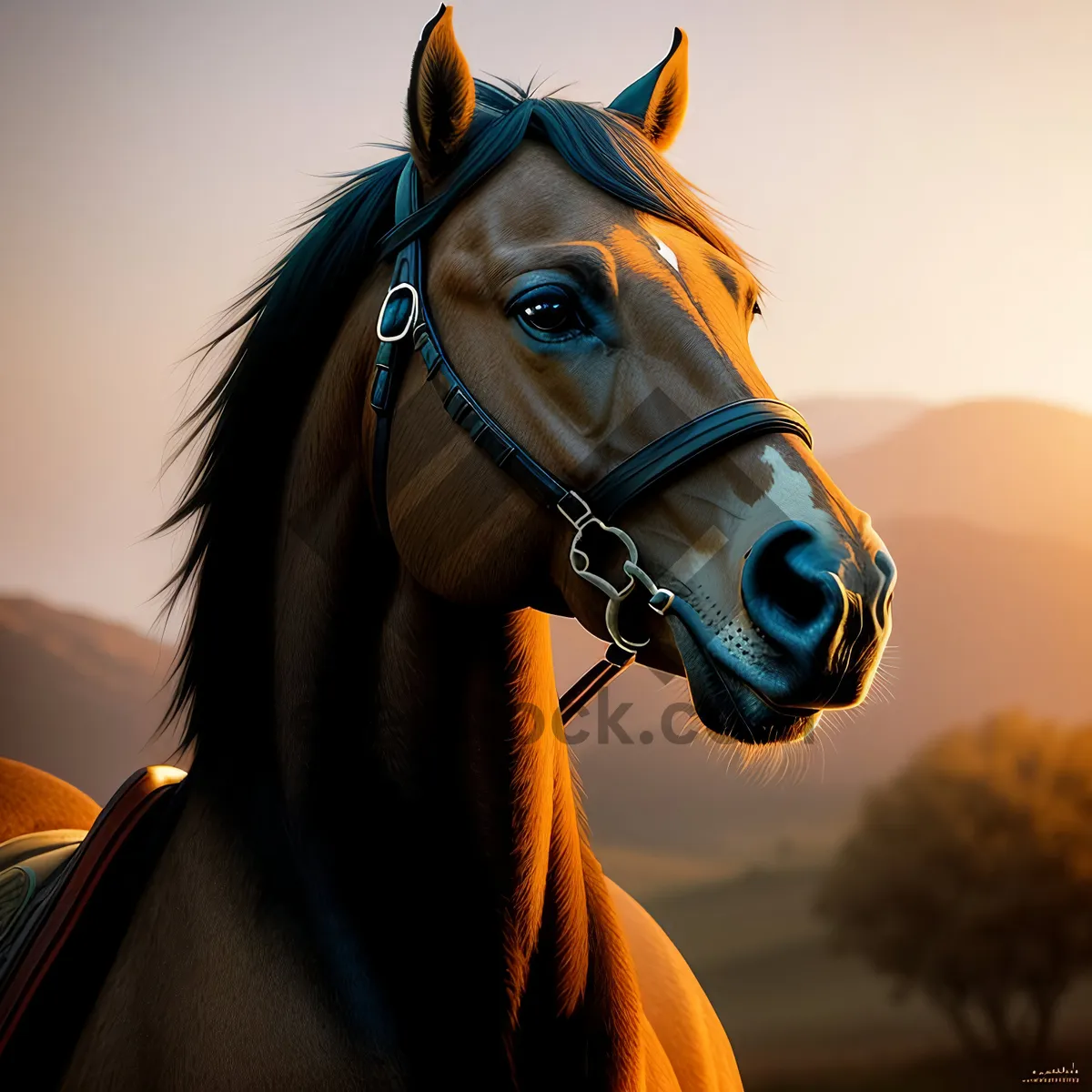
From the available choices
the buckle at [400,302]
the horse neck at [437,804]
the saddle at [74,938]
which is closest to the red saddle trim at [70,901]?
the saddle at [74,938]

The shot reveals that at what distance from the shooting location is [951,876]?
14.4 ft

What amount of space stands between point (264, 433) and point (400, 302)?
0.31 metres

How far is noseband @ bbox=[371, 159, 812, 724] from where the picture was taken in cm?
98

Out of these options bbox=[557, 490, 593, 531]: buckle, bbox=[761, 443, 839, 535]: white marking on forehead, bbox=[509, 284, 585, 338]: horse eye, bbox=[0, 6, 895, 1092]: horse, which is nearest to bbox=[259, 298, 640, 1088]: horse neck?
bbox=[0, 6, 895, 1092]: horse

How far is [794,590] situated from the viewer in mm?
898

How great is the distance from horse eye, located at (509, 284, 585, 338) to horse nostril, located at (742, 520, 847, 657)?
38cm

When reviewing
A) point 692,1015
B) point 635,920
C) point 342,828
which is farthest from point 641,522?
point 635,920

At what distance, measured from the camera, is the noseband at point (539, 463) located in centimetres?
98

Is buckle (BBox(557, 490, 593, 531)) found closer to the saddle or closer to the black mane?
the black mane

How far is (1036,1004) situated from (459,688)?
14.9 ft

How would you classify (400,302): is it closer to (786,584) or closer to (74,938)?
(786,584)

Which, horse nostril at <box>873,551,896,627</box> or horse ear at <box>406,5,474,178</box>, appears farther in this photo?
horse ear at <box>406,5,474,178</box>

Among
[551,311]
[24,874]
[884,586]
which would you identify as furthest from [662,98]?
[24,874]

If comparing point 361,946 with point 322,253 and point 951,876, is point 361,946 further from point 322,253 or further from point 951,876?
point 951,876
